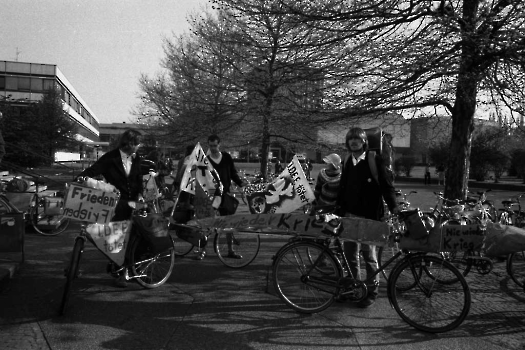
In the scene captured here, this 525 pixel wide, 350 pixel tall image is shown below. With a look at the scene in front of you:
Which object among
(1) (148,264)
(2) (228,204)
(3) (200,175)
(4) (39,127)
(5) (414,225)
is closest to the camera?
(5) (414,225)

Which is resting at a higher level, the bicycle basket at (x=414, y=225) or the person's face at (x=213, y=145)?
the person's face at (x=213, y=145)

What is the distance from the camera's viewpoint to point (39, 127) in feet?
106

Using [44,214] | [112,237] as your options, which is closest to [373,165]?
[112,237]

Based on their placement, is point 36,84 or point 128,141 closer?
point 128,141

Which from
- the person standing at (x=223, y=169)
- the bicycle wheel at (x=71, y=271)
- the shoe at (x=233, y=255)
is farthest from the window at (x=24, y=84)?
the bicycle wheel at (x=71, y=271)

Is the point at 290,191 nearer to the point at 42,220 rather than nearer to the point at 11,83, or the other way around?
the point at 42,220

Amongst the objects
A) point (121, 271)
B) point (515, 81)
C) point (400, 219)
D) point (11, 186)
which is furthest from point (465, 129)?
point (11, 186)

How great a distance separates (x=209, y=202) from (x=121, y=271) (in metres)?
1.94

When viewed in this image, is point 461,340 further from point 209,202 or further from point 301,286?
point 209,202

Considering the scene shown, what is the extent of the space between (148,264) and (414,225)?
302 cm

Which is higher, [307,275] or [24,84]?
[24,84]

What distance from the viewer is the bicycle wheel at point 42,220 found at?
1008 cm

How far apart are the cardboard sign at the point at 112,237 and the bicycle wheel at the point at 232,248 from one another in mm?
1949

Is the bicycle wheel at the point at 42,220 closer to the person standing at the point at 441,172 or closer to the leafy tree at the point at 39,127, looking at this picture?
the leafy tree at the point at 39,127
